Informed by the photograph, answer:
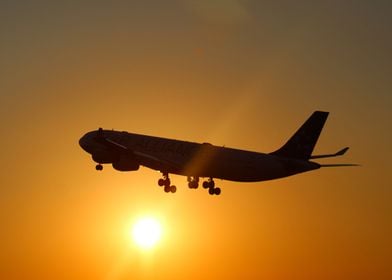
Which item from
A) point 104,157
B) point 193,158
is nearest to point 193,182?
point 193,158

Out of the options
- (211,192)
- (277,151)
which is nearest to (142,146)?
(211,192)

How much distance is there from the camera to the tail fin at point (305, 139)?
78.0 m

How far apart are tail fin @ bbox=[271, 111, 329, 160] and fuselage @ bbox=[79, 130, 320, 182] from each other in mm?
1022

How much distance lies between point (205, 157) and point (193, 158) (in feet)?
5.41

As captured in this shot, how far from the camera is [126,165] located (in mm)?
81688

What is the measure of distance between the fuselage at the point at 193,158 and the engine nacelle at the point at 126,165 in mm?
127

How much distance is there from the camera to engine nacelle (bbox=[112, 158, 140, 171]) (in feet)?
267

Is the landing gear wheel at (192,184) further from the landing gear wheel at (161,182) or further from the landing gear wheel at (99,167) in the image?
the landing gear wheel at (99,167)

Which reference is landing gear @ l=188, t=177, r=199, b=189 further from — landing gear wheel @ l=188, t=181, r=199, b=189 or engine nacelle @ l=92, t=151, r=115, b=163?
engine nacelle @ l=92, t=151, r=115, b=163

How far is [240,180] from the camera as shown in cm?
7812

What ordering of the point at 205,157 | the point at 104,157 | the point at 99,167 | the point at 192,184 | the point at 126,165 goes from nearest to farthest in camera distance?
the point at 205,157 < the point at 192,184 < the point at 126,165 < the point at 104,157 < the point at 99,167

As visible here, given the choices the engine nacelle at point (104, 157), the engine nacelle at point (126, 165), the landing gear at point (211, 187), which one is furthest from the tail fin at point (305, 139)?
the engine nacelle at point (104, 157)

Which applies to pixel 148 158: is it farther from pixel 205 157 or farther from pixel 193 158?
pixel 205 157

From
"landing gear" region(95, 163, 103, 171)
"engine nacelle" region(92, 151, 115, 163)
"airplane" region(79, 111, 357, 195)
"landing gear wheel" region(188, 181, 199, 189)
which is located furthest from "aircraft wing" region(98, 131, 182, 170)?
"landing gear" region(95, 163, 103, 171)
